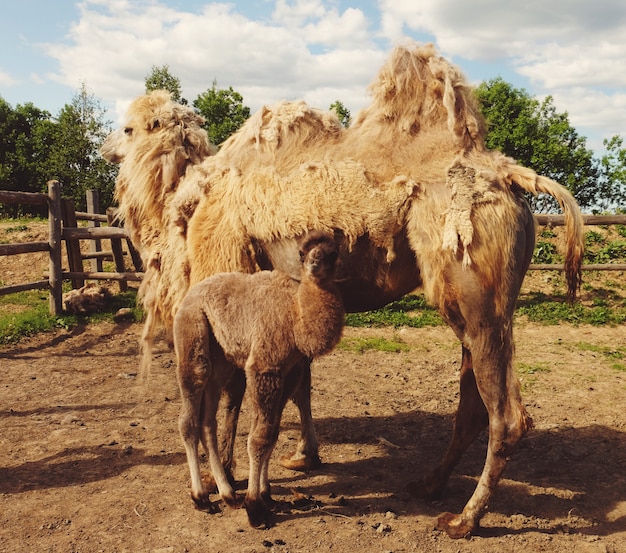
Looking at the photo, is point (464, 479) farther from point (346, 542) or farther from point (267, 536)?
point (267, 536)

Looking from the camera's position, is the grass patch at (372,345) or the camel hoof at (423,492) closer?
the camel hoof at (423,492)

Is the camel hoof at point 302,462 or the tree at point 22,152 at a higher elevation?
the tree at point 22,152

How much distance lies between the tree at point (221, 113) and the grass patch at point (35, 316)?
1178 centimetres

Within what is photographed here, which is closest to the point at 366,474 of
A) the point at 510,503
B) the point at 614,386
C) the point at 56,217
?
the point at 510,503

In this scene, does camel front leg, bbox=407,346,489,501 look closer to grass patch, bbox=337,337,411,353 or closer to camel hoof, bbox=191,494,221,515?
camel hoof, bbox=191,494,221,515

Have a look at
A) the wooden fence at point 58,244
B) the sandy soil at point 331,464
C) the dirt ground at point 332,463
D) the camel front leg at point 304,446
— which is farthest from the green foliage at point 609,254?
the camel front leg at point 304,446

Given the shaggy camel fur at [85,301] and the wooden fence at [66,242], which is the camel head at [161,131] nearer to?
the wooden fence at [66,242]

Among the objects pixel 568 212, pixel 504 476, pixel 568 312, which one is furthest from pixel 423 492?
pixel 568 312

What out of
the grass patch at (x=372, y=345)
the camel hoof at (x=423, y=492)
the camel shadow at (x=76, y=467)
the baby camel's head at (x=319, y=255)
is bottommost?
the camel hoof at (x=423, y=492)

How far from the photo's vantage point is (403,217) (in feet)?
12.2

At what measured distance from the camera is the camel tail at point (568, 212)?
369 centimetres

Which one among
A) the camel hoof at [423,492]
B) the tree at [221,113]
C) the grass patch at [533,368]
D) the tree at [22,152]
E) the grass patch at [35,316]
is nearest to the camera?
the camel hoof at [423,492]

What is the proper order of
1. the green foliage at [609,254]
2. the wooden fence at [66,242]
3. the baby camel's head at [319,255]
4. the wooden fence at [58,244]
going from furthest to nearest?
the green foliage at [609,254], the wooden fence at [66,242], the wooden fence at [58,244], the baby camel's head at [319,255]

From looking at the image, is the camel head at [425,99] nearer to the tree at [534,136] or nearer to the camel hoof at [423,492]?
the camel hoof at [423,492]
